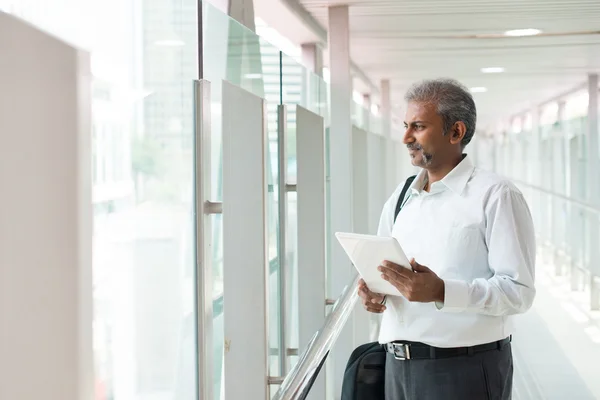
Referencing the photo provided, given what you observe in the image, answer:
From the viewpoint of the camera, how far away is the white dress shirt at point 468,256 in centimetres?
242

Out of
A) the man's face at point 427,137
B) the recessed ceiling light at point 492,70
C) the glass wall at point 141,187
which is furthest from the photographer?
the recessed ceiling light at point 492,70

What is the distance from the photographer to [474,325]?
8.36ft

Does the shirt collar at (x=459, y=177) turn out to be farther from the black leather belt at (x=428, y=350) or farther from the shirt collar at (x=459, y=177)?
the black leather belt at (x=428, y=350)

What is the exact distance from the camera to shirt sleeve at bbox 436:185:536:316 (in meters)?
2.40

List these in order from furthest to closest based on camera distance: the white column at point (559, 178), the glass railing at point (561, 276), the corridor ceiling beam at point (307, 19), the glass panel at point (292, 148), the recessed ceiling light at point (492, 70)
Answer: the white column at point (559, 178), the recessed ceiling light at point (492, 70), the glass railing at point (561, 276), the corridor ceiling beam at point (307, 19), the glass panel at point (292, 148)

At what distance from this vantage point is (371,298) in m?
2.68

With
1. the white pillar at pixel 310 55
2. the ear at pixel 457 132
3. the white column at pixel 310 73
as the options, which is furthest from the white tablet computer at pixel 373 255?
the white pillar at pixel 310 55

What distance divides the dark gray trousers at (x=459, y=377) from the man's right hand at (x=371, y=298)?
188 mm

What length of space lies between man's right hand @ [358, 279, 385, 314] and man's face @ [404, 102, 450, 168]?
0.42m

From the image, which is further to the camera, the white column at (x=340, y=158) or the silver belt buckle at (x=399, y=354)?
the white column at (x=340, y=158)

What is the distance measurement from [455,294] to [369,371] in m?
0.57

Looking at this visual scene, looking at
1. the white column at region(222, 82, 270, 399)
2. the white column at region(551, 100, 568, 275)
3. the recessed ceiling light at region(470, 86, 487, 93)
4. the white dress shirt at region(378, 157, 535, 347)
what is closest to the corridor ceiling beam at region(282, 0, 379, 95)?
the white column at region(222, 82, 270, 399)

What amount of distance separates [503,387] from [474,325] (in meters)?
0.23

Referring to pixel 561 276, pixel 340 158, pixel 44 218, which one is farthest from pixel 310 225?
pixel 561 276
